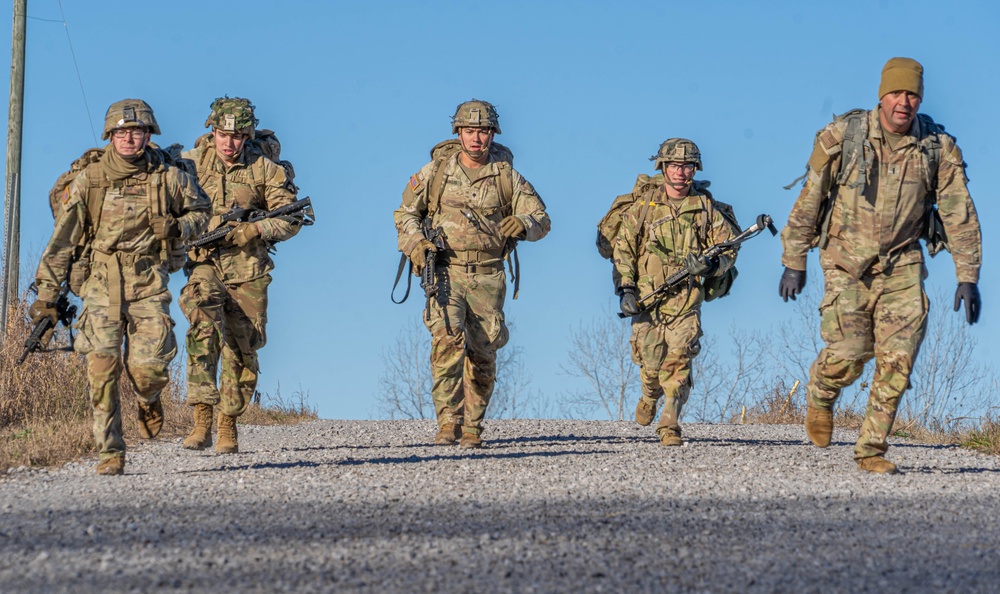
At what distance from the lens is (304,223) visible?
11.9 m

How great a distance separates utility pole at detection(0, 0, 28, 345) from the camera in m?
17.3

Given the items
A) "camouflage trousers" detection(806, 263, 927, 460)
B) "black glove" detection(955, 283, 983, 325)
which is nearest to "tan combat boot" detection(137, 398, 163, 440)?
"camouflage trousers" detection(806, 263, 927, 460)

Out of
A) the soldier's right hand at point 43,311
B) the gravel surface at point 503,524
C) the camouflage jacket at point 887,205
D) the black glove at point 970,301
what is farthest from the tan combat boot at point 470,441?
the black glove at point 970,301

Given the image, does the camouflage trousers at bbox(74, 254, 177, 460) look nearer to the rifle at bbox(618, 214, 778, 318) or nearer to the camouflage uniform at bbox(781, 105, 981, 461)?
the camouflage uniform at bbox(781, 105, 981, 461)

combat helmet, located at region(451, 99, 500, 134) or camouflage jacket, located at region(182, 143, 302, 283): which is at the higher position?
combat helmet, located at region(451, 99, 500, 134)

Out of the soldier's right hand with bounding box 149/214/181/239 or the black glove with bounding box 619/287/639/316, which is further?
the black glove with bounding box 619/287/639/316

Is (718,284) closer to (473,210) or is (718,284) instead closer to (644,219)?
(644,219)

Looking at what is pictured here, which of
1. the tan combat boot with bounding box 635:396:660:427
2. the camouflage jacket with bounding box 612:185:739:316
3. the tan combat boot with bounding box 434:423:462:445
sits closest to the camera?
the tan combat boot with bounding box 434:423:462:445

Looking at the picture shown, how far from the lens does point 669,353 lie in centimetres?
1262

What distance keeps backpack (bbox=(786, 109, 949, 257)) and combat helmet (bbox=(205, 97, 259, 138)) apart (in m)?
4.76

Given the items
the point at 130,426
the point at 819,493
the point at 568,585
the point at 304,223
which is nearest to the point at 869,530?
the point at 819,493

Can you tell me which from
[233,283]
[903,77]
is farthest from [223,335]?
[903,77]

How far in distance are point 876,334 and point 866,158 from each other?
1170mm

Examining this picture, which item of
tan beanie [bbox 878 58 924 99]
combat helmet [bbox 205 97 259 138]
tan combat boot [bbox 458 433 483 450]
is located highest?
combat helmet [bbox 205 97 259 138]
